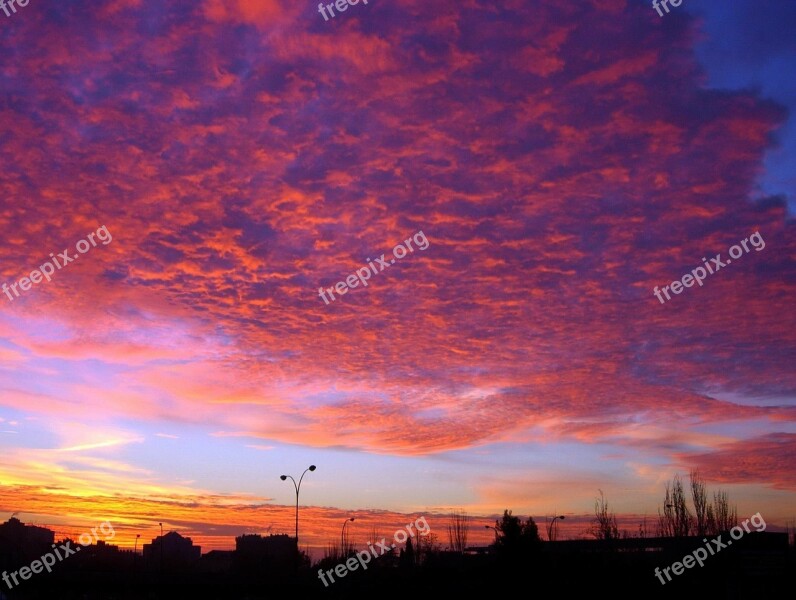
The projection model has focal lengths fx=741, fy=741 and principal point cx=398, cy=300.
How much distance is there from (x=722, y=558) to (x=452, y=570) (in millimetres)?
25025

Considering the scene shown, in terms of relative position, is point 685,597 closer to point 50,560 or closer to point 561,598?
point 561,598

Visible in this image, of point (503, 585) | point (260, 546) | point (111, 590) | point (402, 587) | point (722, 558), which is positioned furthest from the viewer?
point (260, 546)

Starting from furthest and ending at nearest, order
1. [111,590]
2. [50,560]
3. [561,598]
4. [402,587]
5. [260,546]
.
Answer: [260,546] < [50,560] < [111,590] < [402,587] < [561,598]

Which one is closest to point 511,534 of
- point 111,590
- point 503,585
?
point 503,585

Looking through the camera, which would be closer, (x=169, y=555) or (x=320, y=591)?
(x=320, y=591)

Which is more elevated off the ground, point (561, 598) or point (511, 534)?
point (511, 534)

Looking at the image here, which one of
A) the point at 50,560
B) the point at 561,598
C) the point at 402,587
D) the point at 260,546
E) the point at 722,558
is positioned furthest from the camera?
the point at 260,546

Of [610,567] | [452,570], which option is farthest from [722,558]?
[452,570]

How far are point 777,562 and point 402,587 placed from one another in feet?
93.2

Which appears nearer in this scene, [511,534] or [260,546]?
[511,534]

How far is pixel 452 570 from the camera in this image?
64500 mm

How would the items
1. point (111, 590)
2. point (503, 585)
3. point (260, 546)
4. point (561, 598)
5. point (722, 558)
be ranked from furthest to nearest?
point (260, 546) → point (111, 590) → point (503, 585) → point (561, 598) → point (722, 558)

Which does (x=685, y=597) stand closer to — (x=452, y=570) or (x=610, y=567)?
(x=610, y=567)

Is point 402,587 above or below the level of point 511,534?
below
